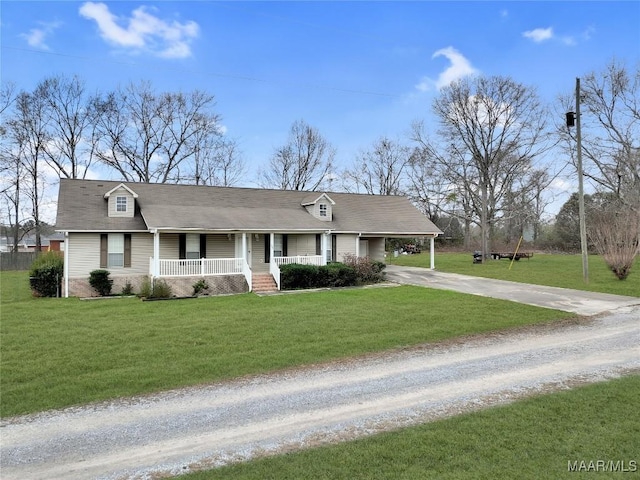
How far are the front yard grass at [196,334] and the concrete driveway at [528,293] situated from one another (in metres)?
1.33

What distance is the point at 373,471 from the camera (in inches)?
155

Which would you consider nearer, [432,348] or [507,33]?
[432,348]

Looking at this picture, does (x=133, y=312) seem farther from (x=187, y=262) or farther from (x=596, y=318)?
(x=596, y=318)

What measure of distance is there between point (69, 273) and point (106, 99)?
25824 mm

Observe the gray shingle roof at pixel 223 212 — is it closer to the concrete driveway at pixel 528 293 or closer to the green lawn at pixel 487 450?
the concrete driveway at pixel 528 293

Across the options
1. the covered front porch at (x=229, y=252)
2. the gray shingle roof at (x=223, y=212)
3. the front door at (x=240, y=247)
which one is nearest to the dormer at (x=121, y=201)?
the gray shingle roof at (x=223, y=212)

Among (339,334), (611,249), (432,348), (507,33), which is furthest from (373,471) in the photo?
(611,249)

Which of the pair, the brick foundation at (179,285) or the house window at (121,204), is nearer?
the brick foundation at (179,285)

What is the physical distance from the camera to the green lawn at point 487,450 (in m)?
3.92

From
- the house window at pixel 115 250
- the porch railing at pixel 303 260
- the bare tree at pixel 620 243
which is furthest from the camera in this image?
the porch railing at pixel 303 260

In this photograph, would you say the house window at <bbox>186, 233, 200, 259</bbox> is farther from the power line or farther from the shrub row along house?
the power line

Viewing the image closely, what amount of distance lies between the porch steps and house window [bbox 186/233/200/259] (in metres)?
3.07

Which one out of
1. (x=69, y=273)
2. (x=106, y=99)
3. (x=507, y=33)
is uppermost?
(x=106, y=99)

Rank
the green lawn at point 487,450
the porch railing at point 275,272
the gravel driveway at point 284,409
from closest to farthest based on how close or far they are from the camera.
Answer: the green lawn at point 487,450 < the gravel driveway at point 284,409 < the porch railing at point 275,272
